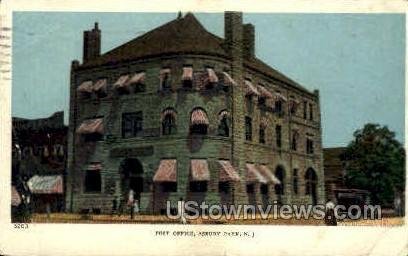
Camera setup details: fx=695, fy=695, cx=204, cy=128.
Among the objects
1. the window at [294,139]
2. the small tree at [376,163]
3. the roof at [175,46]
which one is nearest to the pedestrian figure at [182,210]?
the window at [294,139]

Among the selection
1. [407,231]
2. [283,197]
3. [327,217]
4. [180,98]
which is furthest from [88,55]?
[407,231]

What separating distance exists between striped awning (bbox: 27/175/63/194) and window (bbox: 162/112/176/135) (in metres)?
1.00

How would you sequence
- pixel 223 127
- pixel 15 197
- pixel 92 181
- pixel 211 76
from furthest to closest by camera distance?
pixel 92 181 < pixel 223 127 < pixel 211 76 < pixel 15 197

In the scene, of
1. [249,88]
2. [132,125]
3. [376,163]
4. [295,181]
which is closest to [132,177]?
[132,125]

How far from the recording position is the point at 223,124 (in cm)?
587

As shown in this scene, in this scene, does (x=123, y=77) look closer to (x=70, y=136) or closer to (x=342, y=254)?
(x=70, y=136)

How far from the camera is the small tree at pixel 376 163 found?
5.49 meters

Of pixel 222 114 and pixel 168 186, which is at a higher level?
pixel 222 114

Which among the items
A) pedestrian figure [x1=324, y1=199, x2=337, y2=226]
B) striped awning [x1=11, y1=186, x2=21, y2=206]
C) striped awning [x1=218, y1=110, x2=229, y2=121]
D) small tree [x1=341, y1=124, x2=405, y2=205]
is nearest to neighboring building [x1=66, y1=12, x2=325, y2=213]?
striped awning [x1=218, y1=110, x2=229, y2=121]

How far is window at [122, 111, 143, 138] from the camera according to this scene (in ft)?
19.3

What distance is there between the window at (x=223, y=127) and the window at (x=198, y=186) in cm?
44

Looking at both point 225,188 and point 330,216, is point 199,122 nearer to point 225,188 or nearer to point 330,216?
point 225,188

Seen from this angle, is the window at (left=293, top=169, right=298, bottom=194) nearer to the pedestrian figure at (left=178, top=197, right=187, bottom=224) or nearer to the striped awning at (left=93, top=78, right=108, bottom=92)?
the pedestrian figure at (left=178, top=197, right=187, bottom=224)

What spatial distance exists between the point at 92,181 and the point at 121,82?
0.89 metres
